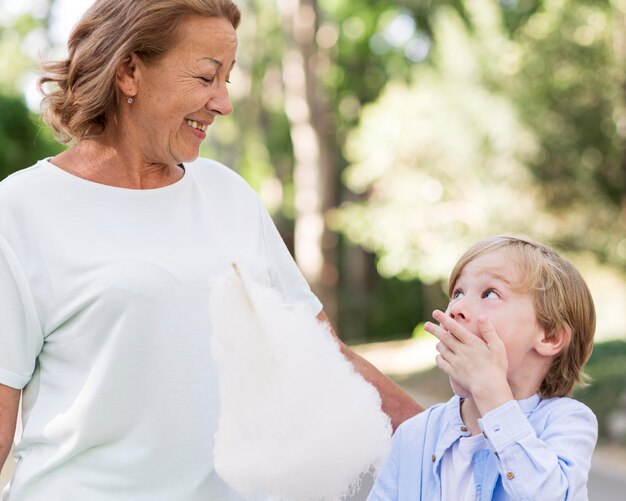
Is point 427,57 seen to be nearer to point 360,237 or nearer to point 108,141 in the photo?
point 360,237

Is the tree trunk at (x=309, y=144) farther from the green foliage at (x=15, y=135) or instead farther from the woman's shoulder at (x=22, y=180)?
the woman's shoulder at (x=22, y=180)

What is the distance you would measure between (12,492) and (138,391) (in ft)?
1.21

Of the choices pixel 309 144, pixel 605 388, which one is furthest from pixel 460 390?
pixel 309 144

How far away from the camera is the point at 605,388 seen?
11367 millimetres

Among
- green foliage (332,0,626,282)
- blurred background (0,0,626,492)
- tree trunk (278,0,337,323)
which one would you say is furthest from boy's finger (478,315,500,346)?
green foliage (332,0,626,282)

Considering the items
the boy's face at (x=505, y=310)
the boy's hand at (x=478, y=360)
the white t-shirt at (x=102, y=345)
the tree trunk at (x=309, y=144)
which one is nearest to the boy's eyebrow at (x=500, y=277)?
the boy's face at (x=505, y=310)

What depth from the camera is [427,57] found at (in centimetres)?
2000

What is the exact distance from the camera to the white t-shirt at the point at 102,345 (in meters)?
2.36

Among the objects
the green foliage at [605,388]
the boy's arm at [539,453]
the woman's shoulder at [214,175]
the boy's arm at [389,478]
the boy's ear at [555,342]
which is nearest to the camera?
the boy's arm at [539,453]

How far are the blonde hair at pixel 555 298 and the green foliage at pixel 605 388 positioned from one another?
333 inches

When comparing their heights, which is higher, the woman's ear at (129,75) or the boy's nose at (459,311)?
the woman's ear at (129,75)

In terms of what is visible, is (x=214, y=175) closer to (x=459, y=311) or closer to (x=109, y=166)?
(x=109, y=166)

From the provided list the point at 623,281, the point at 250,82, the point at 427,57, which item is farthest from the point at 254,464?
the point at 250,82

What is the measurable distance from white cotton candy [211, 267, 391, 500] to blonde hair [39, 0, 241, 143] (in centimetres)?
58
